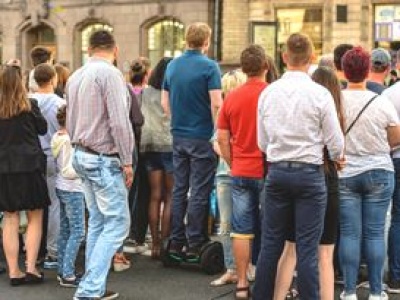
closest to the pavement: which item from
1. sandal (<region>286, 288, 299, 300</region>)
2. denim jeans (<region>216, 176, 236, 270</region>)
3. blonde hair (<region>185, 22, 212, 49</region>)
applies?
denim jeans (<region>216, 176, 236, 270</region>)

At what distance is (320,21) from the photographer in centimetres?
2322

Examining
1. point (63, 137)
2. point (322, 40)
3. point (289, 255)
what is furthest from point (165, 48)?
point (289, 255)

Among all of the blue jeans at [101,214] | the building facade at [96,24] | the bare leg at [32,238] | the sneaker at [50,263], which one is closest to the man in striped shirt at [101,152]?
the blue jeans at [101,214]

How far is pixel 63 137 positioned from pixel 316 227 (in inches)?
110

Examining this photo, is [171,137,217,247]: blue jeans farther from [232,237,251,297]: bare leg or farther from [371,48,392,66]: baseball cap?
[371,48,392,66]: baseball cap

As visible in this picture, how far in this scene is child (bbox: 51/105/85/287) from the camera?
7.01 metres

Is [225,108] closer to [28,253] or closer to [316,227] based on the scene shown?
[316,227]

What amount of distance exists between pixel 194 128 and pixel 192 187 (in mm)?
545

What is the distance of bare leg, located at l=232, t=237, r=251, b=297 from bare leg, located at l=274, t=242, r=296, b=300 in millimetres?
744

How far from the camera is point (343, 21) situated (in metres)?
22.5

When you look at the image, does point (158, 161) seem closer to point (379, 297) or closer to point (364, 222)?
point (364, 222)

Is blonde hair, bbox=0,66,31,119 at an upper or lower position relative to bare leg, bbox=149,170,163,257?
upper

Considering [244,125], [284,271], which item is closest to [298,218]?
[284,271]

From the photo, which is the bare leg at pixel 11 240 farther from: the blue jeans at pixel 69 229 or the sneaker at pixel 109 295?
the sneaker at pixel 109 295
